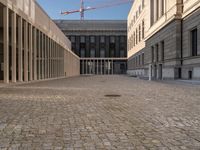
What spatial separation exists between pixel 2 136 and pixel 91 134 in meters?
1.76

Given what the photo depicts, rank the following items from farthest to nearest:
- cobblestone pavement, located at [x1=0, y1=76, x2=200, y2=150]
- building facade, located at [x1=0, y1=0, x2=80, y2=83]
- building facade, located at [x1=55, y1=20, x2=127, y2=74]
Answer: building facade, located at [x1=55, y1=20, x2=127, y2=74], building facade, located at [x1=0, y1=0, x2=80, y2=83], cobblestone pavement, located at [x1=0, y1=76, x2=200, y2=150]

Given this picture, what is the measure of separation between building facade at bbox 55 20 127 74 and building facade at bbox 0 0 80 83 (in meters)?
45.1

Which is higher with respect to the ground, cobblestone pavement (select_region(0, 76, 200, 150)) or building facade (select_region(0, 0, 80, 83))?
building facade (select_region(0, 0, 80, 83))

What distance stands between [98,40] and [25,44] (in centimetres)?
6116

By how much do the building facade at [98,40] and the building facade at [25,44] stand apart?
148 ft

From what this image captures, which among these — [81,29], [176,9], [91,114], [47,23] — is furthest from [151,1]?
[81,29]

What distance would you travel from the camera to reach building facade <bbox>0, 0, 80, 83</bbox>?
58.9 ft

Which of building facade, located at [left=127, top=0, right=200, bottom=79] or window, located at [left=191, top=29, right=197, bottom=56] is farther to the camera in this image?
window, located at [left=191, top=29, right=197, bottom=56]

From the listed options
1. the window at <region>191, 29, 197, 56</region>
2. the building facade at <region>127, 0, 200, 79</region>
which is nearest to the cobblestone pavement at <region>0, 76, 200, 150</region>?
the building facade at <region>127, 0, 200, 79</region>

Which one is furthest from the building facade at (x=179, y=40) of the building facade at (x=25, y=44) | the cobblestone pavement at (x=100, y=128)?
the cobblestone pavement at (x=100, y=128)

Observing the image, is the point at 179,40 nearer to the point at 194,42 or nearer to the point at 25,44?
the point at 194,42

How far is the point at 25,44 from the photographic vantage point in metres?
22.2

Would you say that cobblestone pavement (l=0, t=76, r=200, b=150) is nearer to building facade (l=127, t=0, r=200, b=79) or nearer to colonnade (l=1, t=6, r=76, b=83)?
colonnade (l=1, t=6, r=76, b=83)

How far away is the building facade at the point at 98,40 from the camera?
79.9m
